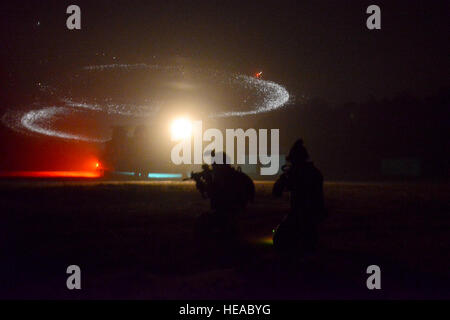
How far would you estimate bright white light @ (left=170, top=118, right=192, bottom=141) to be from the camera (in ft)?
98.2

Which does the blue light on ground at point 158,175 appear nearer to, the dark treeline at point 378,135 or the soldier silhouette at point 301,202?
the dark treeline at point 378,135

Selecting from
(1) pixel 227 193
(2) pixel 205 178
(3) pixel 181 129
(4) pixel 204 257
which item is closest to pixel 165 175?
(3) pixel 181 129

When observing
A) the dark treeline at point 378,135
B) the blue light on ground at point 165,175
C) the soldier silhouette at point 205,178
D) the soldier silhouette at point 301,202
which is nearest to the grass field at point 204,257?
the soldier silhouette at point 301,202

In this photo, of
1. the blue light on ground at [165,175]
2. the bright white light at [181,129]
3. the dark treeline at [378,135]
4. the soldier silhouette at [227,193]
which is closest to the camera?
the soldier silhouette at [227,193]

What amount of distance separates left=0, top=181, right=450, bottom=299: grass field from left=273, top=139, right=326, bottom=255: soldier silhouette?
356 mm

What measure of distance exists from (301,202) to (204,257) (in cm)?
179

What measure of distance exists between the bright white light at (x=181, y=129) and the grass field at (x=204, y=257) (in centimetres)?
1705

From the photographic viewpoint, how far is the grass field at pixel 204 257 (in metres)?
5.27

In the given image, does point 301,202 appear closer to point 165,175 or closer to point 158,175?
point 165,175

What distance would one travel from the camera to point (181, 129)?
30.5 metres

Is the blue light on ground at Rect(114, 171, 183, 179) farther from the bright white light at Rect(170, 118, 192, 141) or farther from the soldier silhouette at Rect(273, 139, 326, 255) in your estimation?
the soldier silhouette at Rect(273, 139, 326, 255)

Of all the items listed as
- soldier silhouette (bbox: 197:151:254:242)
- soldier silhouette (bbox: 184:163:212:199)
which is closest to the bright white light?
soldier silhouette (bbox: 184:163:212:199)
